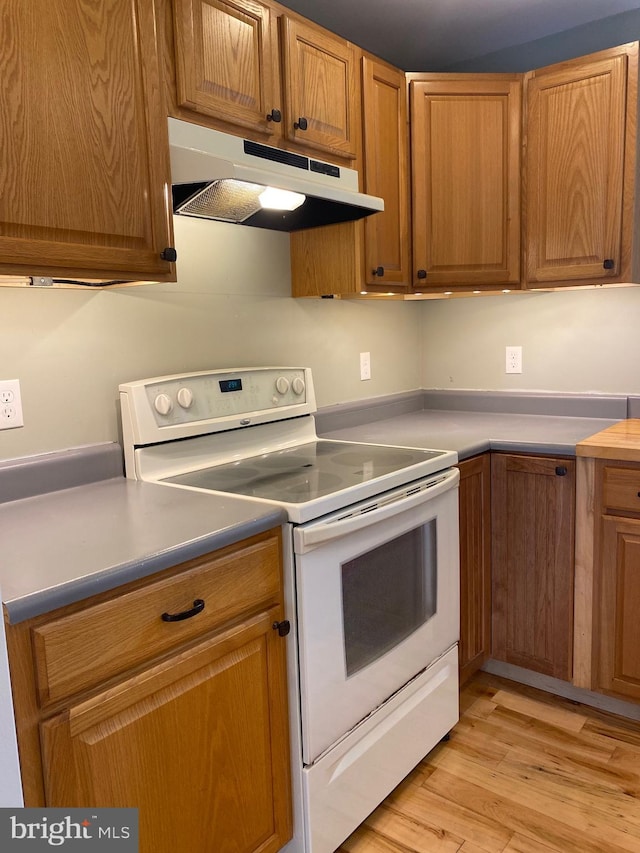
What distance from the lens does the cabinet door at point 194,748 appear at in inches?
40.3

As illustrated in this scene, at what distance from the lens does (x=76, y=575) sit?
996 mm

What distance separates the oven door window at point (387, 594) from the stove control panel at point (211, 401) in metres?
0.59

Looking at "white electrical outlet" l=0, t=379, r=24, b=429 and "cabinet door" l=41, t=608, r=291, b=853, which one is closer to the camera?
Answer: "cabinet door" l=41, t=608, r=291, b=853

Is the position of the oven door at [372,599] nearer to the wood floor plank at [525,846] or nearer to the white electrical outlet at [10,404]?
the wood floor plank at [525,846]

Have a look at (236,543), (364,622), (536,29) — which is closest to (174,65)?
(236,543)

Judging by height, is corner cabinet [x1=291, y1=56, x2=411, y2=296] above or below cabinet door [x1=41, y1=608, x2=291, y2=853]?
above

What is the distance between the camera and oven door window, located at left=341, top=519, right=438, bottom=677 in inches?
59.2

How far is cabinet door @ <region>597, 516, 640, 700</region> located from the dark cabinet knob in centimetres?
109

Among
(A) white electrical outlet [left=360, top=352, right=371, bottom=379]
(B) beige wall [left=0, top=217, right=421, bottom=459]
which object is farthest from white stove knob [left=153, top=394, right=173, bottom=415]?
(A) white electrical outlet [left=360, top=352, right=371, bottom=379]

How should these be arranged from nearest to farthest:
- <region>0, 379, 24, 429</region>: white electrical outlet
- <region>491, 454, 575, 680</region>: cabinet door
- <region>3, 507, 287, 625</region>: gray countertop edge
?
1. <region>3, 507, 287, 625</region>: gray countertop edge
2. <region>0, 379, 24, 429</region>: white electrical outlet
3. <region>491, 454, 575, 680</region>: cabinet door

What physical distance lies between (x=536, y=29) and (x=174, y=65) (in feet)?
5.14

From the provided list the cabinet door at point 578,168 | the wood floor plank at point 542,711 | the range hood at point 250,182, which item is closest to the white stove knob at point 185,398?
the range hood at point 250,182

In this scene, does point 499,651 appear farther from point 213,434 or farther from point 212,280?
point 212,280

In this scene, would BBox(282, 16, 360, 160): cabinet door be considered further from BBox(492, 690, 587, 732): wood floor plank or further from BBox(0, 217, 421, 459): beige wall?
BBox(492, 690, 587, 732): wood floor plank
